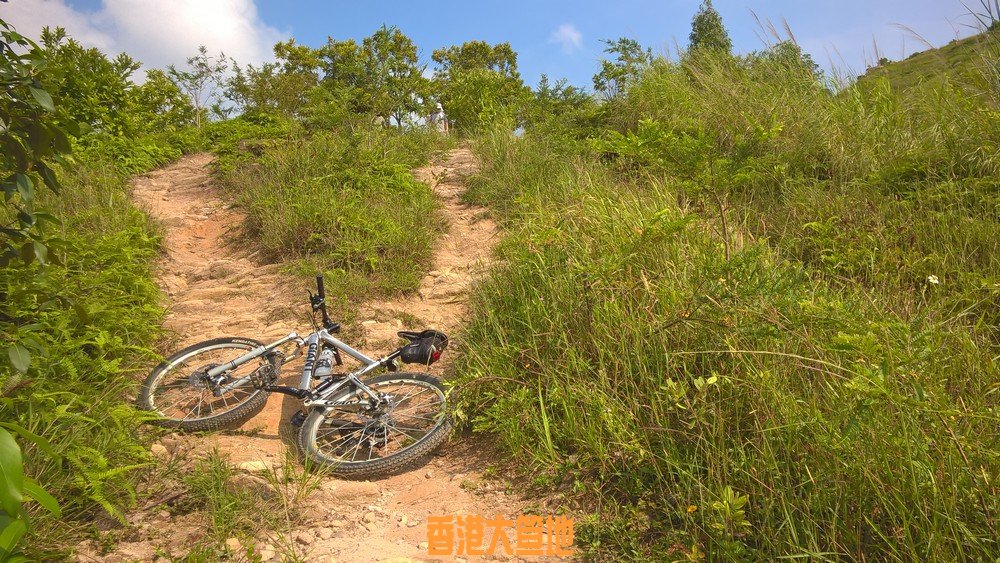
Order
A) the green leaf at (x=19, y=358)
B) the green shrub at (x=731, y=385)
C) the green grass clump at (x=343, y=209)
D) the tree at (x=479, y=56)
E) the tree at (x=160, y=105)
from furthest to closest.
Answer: the tree at (x=479, y=56) < the tree at (x=160, y=105) < the green grass clump at (x=343, y=209) < the green shrub at (x=731, y=385) < the green leaf at (x=19, y=358)

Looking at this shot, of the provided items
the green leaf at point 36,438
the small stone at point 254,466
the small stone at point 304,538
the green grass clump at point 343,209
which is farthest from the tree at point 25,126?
the green grass clump at point 343,209

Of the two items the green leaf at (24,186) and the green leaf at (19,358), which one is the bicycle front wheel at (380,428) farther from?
the green leaf at (24,186)

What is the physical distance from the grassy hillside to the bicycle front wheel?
5487 millimetres

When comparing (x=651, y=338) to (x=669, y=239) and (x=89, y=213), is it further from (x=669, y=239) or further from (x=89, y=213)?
(x=89, y=213)

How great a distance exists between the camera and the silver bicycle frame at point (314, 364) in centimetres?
380

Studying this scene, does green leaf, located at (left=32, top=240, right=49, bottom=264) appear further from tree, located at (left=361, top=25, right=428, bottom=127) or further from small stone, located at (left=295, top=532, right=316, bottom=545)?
tree, located at (left=361, top=25, right=428, bottom=127)

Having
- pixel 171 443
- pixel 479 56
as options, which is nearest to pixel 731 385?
pixel 171 443

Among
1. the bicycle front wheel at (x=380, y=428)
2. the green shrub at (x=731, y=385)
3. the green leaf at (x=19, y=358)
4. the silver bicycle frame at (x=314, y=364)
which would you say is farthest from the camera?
the silver bicycle frame at (x=314, y=364)

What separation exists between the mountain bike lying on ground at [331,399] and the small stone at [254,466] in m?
0.23

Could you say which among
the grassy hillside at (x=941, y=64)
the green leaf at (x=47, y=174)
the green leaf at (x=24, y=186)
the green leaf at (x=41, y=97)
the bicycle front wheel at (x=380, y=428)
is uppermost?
the grassy hillside at (x=941, y=64)

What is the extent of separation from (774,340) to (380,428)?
2362 mm

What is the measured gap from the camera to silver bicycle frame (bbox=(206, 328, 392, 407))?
12.5 ft

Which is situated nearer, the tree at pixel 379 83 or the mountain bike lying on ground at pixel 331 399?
the mountain bike lying on ground at pixel 331 399

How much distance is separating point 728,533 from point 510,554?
0.99m
